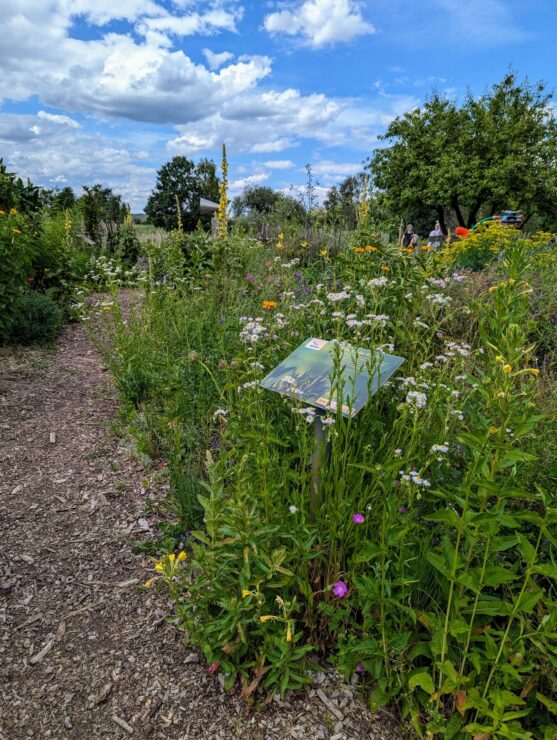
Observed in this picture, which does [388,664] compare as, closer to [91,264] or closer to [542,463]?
[542,463]

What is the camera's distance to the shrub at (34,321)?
553cm

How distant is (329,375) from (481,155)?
26.4 metres

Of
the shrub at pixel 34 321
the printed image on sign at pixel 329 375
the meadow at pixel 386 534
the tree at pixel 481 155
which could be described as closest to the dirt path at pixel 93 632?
the meadow at pixel 386 534

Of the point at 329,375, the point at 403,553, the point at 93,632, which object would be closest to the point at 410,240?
the point at 329,375

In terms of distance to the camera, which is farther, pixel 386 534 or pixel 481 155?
pixel 481 155

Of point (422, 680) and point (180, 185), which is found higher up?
point (180, 185)

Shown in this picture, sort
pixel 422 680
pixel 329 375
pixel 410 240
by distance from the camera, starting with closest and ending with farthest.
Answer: pixel 422 680 → pixel 329 375 → pixel 410 240

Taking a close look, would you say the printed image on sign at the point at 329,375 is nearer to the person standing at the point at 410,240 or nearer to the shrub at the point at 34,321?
the person standing at the point at 410,240

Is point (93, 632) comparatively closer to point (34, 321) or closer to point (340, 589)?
point (340, 589)

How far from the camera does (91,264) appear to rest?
329 inches

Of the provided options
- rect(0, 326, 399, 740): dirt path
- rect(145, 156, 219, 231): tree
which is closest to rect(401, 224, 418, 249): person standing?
rect(0, 326, 399, 740): dirt path

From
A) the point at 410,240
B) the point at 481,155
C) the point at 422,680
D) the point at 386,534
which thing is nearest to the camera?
the point at 422,680

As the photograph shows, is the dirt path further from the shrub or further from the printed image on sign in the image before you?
the shrub

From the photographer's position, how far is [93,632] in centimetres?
202
